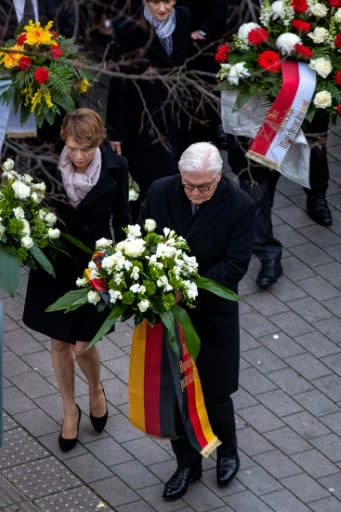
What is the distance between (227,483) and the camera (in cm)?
818

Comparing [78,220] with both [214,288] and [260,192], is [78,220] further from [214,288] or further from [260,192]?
[260,192]

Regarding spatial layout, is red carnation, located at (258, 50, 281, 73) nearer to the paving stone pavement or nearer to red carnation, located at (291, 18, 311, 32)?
red carnation, located at (291, 18, 311, 32)

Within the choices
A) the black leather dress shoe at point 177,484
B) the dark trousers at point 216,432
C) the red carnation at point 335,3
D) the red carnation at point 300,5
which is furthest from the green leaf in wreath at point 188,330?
the red carnation at point 335,3

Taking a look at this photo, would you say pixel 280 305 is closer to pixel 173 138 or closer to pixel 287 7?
pixel 173 138

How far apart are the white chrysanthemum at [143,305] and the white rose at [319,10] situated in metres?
2.84

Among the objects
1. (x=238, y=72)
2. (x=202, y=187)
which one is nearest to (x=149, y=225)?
(x=202, y=187)

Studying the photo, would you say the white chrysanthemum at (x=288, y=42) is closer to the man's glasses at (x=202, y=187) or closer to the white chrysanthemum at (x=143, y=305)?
the man's glasses at (x=202, y=187)

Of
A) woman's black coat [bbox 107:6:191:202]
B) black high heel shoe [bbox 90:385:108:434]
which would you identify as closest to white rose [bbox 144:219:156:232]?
black high heel shoe [bbox 90:385:108:434]

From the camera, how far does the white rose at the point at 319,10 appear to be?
30.0 feet

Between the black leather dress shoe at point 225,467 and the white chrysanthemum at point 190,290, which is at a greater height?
the white chrysanthemum at point 190,290

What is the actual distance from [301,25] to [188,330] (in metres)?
2.63

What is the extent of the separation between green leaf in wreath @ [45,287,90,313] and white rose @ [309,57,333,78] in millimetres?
2497

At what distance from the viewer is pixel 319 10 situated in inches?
360

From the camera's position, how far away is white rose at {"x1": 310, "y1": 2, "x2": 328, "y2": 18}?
30.0ft
